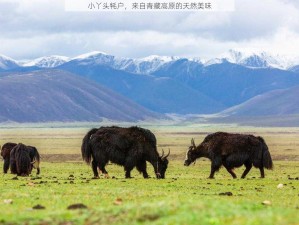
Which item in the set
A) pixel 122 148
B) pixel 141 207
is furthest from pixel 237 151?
pixel 141 207

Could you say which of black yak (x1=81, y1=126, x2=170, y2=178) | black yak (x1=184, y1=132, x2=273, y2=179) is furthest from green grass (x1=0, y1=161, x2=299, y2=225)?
black yak (x1=184, y1=132, x2=273, y2=179)

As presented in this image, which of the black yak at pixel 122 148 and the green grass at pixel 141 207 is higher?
the black yak at pixel 122 148

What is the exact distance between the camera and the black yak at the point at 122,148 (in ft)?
92.9

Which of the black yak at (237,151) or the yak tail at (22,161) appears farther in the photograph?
the yak tail at (22,161)

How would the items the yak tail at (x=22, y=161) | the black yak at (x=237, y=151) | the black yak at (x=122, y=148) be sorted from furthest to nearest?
1. the yak tail at (x=22, y=161)
2. the black yak at (x=237, y=151)
3. the black yak at (x=122, y=148)

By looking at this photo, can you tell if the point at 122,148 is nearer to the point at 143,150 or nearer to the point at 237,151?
the point at 143,150

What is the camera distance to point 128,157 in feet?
92.7

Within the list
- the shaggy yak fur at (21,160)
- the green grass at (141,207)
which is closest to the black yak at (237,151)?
the green grass at (141,207)

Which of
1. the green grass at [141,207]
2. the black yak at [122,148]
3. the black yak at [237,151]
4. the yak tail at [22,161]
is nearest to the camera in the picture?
the green grass at [141,207]

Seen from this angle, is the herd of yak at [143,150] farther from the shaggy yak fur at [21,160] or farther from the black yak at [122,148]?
the shaggy yak fur at [21,160]

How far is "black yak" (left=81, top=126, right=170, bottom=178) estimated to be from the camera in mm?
28312

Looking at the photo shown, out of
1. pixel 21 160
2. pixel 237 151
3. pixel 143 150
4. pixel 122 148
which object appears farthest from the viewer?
pixel 21 160

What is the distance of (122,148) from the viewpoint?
2830 cm

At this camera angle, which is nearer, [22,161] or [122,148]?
[122,148]
